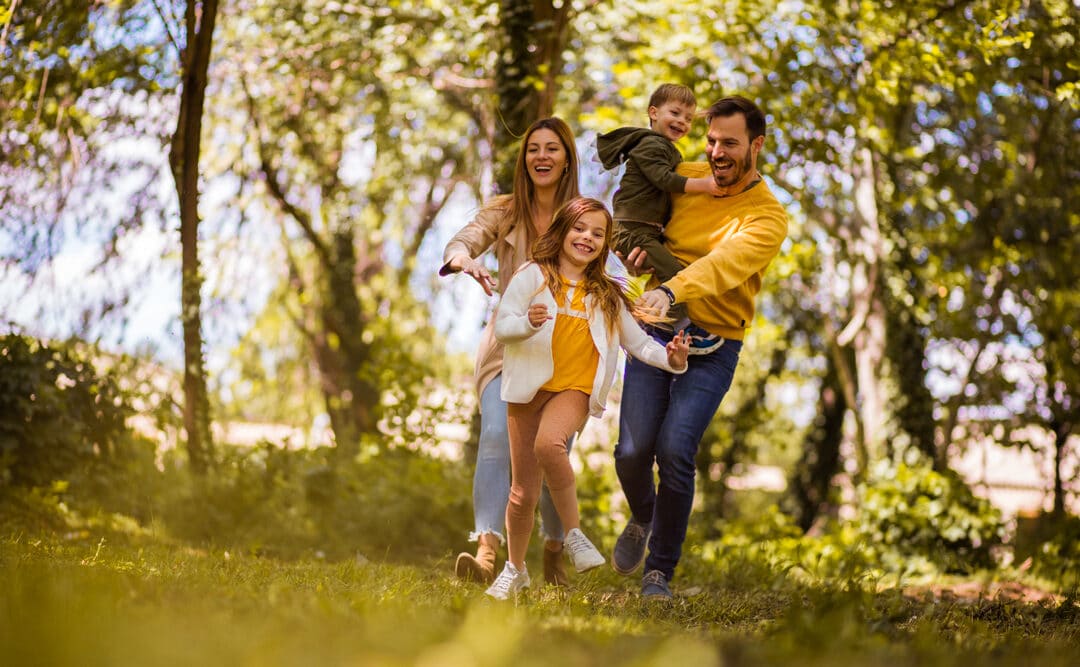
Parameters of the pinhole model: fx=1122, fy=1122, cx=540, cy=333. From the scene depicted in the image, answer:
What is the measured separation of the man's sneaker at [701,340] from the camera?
4617 mm

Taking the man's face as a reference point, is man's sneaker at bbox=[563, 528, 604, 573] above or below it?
below

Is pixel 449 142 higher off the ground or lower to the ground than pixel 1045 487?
higher

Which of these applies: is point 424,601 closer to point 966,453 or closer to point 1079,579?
point 1079,579

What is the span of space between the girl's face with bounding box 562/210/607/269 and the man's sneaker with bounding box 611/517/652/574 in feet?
4.03

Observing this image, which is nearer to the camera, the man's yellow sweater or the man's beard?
the man's yellow sweater

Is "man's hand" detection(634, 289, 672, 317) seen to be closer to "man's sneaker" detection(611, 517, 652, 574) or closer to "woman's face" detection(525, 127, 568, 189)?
"woman's face" detection(525, 127, 568, 189)

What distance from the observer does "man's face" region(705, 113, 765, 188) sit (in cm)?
454

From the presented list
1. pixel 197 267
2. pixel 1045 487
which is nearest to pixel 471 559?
pixel 197 267

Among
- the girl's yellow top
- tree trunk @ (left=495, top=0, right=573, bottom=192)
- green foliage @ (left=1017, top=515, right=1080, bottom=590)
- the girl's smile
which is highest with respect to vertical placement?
tree trunk @ (left=495, top=0, right=573, bottom=192)

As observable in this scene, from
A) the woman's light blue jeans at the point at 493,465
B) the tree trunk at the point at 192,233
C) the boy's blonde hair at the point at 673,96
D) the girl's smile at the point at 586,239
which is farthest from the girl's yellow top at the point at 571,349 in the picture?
the tree trunk at the point at 192,233

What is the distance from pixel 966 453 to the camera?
11.8 metres

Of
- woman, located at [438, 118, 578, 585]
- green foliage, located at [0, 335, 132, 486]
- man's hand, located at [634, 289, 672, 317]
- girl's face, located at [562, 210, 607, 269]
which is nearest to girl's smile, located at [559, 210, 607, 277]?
girl's face, located at [562, 210, 607, 269]

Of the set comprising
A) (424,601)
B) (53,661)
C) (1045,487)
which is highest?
(53,661)

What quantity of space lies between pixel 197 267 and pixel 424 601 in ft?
12.8
